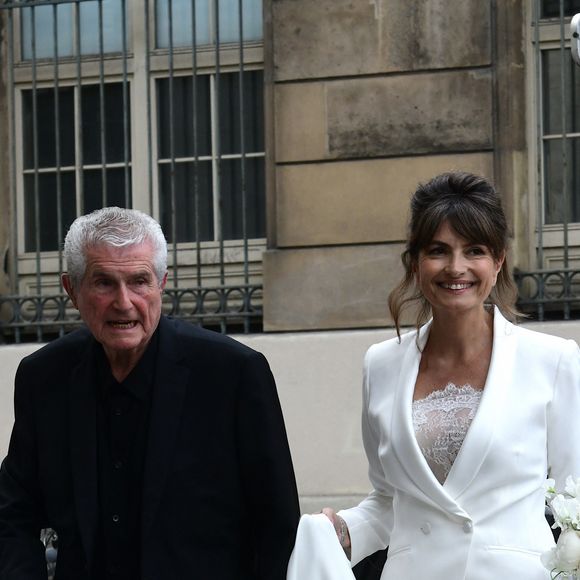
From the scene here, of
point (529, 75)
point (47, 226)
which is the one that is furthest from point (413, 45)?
point (47, 226)

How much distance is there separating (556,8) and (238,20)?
89.8 inches

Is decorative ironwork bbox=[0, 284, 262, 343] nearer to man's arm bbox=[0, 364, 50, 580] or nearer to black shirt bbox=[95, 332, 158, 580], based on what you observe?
man's arm bbox=[0, 364, 50, 580]

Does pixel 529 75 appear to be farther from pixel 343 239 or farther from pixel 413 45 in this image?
pixel 343 239

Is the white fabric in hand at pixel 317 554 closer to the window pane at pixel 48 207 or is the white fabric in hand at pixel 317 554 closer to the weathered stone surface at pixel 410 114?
the weathered stone surface at pixel 410 114

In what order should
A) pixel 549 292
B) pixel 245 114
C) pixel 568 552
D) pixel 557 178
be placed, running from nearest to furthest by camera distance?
1. pixel 568 552
2. pixel 549 292
3. pixel 557 178
4. pixel 245 114

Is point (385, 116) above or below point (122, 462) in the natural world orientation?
above

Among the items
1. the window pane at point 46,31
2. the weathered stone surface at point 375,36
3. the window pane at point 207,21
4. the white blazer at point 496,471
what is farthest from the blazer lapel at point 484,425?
the window pane at point 46,31

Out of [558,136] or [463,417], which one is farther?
[558,136]

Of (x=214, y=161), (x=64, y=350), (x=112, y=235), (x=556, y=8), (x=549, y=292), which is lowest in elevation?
(x=549, y=292)

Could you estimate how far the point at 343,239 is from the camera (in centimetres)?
1058

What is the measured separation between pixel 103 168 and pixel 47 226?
0.76 metres

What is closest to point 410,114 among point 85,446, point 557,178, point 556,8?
point 557,178

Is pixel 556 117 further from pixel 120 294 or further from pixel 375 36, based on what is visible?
pixel 120 294

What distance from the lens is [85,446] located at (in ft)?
13.8
